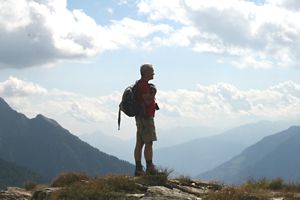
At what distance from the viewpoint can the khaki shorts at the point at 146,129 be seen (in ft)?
42.2

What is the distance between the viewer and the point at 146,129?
1295cm

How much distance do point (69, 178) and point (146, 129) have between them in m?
2.90

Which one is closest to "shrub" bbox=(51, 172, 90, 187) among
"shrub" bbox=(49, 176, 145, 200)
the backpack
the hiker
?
the hiker

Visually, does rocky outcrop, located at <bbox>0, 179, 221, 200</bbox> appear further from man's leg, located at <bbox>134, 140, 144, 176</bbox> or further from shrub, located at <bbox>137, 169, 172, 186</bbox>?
man's leg, located at <bbox>134, 140, 144, 176</bbox>

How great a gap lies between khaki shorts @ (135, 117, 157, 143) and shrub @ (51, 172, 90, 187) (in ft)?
7.04

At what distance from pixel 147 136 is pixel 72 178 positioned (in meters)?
2.73

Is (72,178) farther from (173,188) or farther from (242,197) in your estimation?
(242,197)

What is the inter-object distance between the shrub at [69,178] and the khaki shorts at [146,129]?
7.04 feet

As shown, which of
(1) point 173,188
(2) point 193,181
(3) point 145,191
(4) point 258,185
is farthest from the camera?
(2) point 193,181

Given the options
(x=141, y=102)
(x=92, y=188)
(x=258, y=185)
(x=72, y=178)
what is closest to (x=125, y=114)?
(x=141, y=102)

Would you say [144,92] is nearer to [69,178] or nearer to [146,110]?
[146,110]

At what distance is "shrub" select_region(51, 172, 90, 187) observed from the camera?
42.9 feet

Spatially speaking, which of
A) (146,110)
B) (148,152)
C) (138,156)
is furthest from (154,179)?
(146,110)

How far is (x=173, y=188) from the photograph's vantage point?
1115 centimetres
